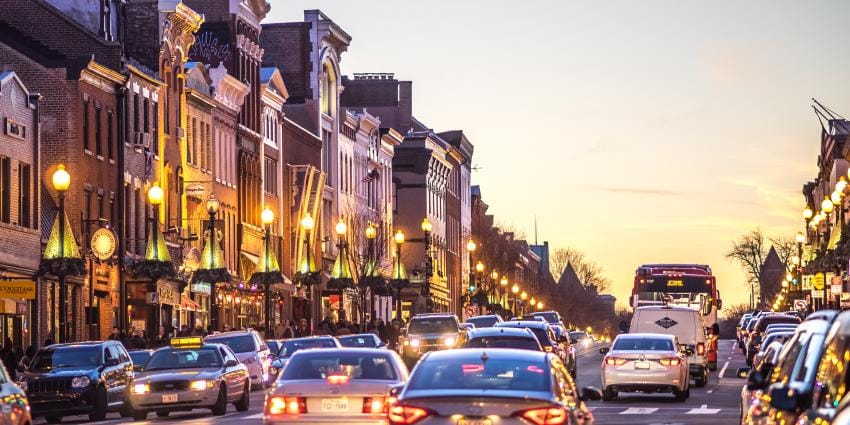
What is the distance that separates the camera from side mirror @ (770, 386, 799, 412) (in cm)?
1347

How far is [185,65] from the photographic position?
2908 inches

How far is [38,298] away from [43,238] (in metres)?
2.16

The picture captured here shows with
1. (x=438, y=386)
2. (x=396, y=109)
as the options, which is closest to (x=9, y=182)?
(x=438, y=386)

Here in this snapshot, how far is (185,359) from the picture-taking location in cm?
3584

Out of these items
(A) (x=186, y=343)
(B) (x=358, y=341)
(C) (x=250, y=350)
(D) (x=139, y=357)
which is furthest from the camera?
(B) (x=358, y=341)

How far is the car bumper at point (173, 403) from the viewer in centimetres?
3438

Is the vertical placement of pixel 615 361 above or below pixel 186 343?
below

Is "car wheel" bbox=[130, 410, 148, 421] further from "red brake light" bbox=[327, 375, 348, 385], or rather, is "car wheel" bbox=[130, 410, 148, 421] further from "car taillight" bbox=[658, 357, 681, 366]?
"red brake light" bbox=[327, 375, 348, 385]

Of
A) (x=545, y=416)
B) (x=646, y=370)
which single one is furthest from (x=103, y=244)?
(x=545, y=416)

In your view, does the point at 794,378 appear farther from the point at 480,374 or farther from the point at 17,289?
the point at 17,289

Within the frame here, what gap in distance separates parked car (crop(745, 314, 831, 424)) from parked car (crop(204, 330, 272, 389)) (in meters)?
31.2

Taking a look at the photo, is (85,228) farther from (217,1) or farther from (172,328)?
(217,1)

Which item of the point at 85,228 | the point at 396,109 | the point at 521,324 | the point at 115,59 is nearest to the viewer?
the point at 521,324

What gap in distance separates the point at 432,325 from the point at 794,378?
44896mm
